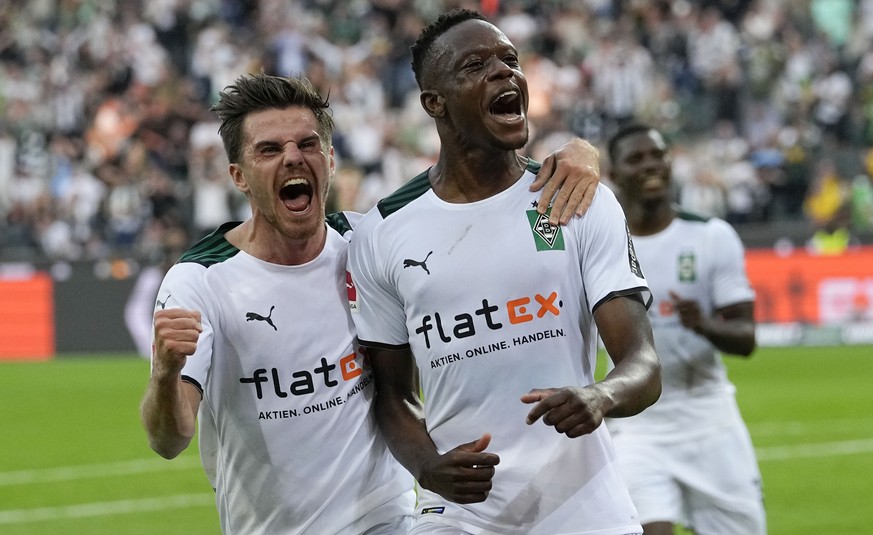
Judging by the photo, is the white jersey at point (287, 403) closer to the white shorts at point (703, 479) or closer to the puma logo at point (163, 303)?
the puma logo at point (163, 303)

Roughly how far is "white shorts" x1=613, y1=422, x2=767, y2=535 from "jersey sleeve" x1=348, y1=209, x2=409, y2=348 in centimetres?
276

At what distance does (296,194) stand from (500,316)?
1.11m

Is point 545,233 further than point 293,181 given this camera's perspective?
No

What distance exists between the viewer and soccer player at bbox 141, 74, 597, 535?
17.2 feet

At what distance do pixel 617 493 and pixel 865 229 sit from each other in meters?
18.0

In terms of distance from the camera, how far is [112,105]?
89.7 ft

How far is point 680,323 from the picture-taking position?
7.72 meters

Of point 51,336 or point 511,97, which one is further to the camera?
point 51,336

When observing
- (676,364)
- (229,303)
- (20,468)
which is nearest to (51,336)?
(20,468)

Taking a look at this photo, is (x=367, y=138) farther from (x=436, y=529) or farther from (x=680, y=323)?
(x=436, y=529)

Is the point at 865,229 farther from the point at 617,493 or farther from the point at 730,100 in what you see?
the point at 617,493

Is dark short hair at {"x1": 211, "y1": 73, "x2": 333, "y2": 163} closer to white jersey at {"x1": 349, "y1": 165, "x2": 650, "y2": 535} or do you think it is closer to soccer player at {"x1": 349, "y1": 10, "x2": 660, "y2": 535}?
soccer player at {"x1": 349, "y1": 10, "x2": 660, "y2": 535}

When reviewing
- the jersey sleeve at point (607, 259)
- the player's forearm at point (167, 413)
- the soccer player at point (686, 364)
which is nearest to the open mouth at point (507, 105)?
the jersey sleeve at point (607, 259)

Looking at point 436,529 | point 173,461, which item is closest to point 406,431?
point 436,529
